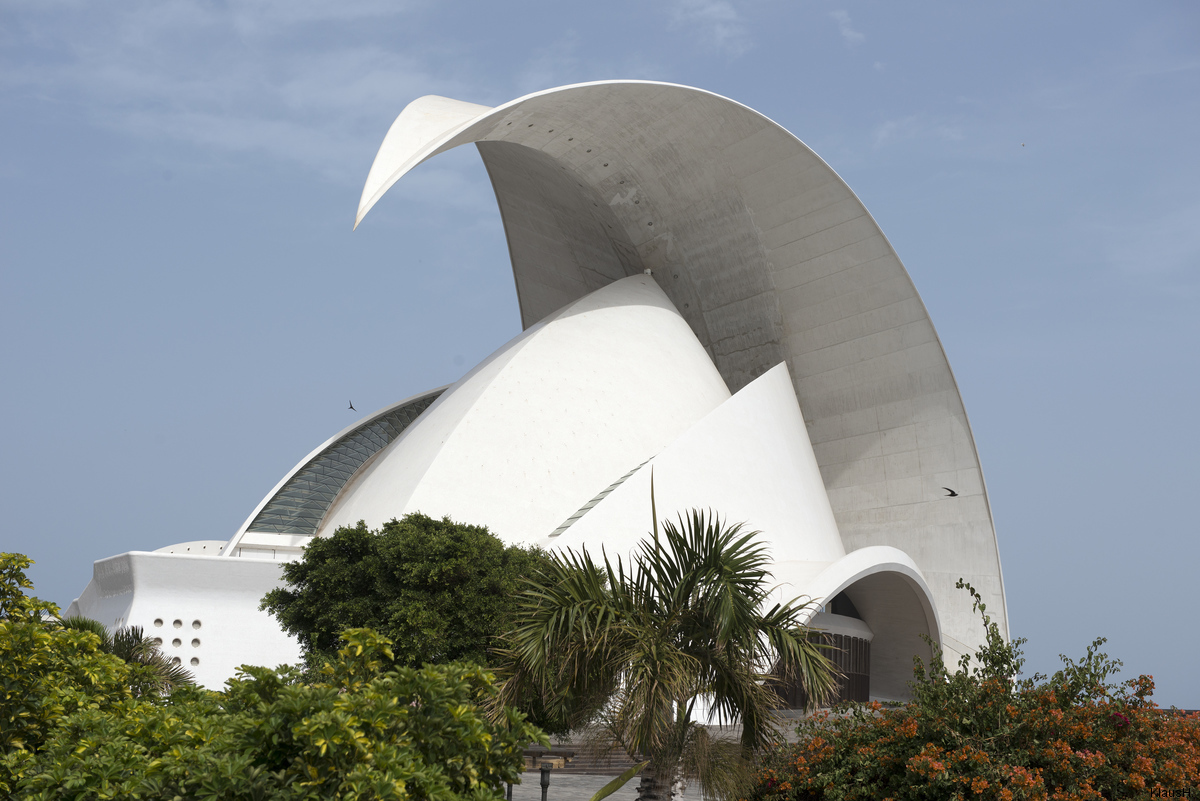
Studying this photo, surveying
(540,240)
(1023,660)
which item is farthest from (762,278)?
(1023,660)

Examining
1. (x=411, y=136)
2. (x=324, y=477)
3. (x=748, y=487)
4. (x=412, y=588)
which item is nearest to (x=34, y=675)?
(x=412, y=588)

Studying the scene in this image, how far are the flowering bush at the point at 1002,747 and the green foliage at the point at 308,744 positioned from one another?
2827mm

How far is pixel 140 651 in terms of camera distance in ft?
52.3

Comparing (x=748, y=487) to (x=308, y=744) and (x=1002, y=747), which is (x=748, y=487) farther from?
(x=308, y=744)

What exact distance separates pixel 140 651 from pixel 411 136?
427 inches

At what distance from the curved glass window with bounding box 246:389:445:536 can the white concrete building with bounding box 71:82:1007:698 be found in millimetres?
55

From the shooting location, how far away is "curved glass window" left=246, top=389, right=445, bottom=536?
23625mm

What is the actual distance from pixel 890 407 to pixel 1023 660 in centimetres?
1816

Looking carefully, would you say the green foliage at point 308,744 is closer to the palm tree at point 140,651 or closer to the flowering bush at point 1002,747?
the flowering bush at point 1002,747

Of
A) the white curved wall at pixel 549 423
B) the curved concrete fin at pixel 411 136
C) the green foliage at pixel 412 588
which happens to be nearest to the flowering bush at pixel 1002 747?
the green foliage at pixel 412 588

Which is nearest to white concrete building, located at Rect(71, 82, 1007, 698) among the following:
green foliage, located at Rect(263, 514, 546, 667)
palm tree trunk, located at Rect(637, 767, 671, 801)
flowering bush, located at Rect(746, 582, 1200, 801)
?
green foliage, located at Rect(263, 514, 546, 667)

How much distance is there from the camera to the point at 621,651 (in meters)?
7.39

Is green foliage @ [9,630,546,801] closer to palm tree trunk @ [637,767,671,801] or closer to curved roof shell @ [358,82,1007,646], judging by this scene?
palm tree trunk @ [637,767,671,801]

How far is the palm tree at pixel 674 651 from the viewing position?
7305 mm
